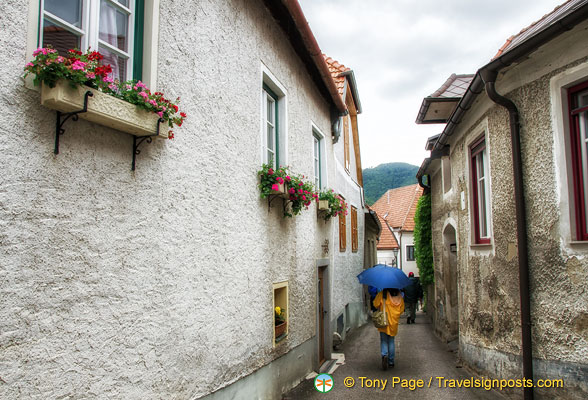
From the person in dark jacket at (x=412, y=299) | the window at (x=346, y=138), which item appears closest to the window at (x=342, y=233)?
the window at (x=346, y=138)

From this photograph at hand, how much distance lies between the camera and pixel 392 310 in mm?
9086

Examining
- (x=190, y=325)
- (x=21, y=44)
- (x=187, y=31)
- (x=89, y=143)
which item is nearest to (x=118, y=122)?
(x=89, y=143)

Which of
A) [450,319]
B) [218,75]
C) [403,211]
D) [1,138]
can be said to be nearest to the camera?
[1,138]

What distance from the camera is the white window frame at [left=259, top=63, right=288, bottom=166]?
6547 millimetres

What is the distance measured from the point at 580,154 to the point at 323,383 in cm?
511

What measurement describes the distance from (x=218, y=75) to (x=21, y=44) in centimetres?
247

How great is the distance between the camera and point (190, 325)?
4301 mm

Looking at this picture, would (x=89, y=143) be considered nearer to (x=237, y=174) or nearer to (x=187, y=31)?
(x=187, y=31)

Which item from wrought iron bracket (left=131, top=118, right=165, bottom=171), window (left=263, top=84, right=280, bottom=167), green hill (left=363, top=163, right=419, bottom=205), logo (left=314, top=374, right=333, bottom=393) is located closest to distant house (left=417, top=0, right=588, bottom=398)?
logo (left=314, top=374, right=333, bottom=393)

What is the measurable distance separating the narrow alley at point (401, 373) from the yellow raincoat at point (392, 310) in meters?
0.72

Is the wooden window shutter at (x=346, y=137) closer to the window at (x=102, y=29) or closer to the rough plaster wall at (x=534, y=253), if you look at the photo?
the rough plaster wall at (x=534, y=253)

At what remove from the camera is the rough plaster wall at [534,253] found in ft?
16.9

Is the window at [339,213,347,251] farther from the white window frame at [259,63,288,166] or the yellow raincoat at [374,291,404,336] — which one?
the white window frame at [259,63,288,166]

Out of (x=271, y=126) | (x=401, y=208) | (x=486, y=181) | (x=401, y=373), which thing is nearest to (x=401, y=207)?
(x=401, y=208)
